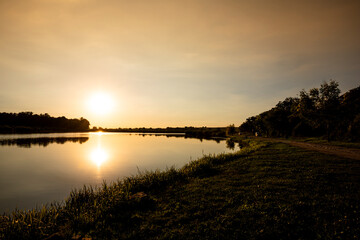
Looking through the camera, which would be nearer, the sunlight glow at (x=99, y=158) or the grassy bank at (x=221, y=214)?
the grassy bank at (x=221, y=214)

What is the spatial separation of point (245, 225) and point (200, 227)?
1785 millimetres

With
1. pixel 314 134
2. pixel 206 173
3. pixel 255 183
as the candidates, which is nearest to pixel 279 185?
pixel 255 183

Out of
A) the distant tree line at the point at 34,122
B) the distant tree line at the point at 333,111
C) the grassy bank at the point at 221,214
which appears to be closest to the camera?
the grassy bank at the point at 221,214

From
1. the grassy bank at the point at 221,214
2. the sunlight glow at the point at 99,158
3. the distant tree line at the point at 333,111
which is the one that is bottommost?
the sunlight glow at the point at 99,158

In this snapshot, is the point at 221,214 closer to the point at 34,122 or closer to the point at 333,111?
the point at 333,111

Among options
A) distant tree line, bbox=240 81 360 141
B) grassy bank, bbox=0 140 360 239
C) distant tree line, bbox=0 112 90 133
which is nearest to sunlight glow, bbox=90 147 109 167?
grassy bank, bbox=0 140 360 239

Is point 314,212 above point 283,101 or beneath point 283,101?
beneath

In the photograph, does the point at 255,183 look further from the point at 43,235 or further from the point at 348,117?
the point at 348,117

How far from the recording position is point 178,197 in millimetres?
11359

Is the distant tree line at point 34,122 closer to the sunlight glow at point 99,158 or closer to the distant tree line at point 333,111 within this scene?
the sunlight glow at point 99,158

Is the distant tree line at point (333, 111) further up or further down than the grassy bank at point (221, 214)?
further up

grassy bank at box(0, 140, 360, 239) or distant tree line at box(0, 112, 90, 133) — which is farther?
distant tree line at box(0, 112, 90, 133)

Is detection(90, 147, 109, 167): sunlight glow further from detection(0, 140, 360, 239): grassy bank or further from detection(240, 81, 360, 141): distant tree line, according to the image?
detection(240, 81, 360, 141): distant tree line

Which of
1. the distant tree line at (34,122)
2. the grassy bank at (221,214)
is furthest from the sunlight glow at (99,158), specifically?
the distant tree line at (34,122)
